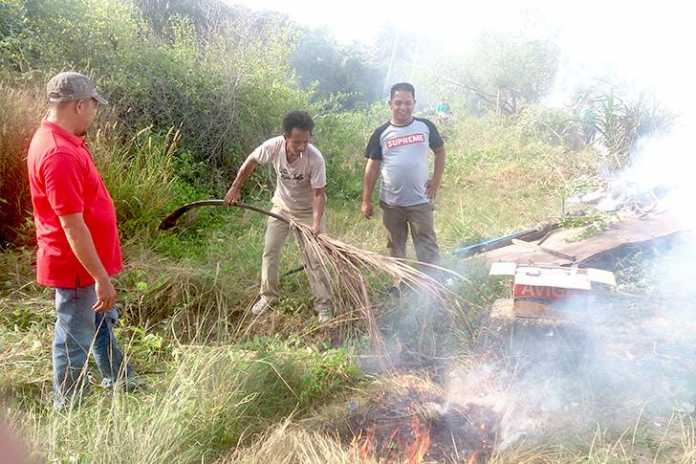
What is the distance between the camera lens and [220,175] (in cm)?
738

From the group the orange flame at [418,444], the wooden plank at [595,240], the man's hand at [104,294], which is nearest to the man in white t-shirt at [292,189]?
the orange flame at [418,444]

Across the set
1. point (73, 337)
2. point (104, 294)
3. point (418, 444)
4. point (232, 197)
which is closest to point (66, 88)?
point (104, 294)

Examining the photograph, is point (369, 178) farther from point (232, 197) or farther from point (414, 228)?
point (232, 197)

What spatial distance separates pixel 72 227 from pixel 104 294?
0.37 m

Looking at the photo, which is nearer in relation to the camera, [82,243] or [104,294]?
[82,243]

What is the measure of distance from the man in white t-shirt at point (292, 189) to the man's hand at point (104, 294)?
1.40m

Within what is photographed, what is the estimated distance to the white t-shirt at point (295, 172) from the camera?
4.15m

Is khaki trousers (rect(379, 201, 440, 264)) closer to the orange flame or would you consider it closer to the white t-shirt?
the white t-shirt

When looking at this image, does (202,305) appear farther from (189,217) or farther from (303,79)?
(303,79)

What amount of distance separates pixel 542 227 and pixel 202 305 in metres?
4.27

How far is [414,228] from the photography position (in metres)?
4.74


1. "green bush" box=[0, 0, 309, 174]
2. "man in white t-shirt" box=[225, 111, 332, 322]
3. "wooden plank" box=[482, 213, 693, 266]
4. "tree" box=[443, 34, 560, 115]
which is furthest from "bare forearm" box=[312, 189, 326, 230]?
"tree" box=[443, 34, 560, 115]

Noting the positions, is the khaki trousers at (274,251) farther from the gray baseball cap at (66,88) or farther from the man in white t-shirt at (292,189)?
the gray baseball cap at (66,88)

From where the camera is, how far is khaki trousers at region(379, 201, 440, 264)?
4.63m
